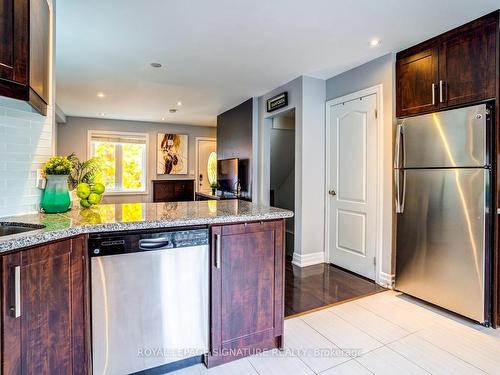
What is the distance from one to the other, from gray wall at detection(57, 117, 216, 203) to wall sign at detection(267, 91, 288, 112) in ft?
12.0

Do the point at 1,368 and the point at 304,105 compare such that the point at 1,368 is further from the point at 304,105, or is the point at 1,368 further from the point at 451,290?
the point at 304,105

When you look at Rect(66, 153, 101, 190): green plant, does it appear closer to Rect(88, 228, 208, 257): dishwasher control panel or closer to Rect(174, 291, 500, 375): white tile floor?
Rect(88, 228, 208, 257): dishwasher control panel

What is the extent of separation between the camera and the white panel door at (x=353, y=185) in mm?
3264

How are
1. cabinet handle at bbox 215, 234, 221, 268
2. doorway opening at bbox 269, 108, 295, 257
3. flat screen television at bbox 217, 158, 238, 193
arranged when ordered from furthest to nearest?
flat screen television at bbox 217, 158, 238, 193
doorway opening at bbox 269, 108, 295, 257
cabinet handle at bbox 215, 234, 221, 268

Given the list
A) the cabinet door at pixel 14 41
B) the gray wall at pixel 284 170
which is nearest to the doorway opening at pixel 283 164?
the gray wall at pixel 284 170

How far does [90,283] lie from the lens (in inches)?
58.1

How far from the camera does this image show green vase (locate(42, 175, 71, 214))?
1.84 m

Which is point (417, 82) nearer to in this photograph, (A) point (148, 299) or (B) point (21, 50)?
(A) point (148, 299)

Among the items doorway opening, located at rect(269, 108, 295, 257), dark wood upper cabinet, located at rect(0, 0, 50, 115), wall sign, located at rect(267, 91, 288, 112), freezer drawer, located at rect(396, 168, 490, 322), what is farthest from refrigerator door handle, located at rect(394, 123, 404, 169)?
dark wood upper cabinet, located at rect(0, 0, 50, 115)

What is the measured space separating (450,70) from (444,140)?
62cm

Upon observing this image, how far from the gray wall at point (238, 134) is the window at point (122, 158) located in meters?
2.15

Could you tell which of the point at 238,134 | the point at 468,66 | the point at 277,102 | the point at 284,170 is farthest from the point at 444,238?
the point at 238,134

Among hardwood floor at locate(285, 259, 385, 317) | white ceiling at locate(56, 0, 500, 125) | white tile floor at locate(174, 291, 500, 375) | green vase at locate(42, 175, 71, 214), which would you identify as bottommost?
white tile floor at locate(174, 291, 500, 375)

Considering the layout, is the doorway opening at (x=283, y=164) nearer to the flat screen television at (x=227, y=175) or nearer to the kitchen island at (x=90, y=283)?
the flat screen television at (x=227, y=175)
